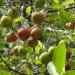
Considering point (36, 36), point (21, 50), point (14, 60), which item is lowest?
point (14, 60)

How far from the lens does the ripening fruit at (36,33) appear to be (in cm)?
144

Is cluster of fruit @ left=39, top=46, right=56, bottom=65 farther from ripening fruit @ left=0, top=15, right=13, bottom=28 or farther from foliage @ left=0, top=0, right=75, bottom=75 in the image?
ripening fruit @ left=0, top=15, right=13, bottom=28

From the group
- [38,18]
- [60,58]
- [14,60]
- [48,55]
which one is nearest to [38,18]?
[38,18]

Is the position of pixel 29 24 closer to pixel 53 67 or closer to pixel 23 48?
pixel 23 48

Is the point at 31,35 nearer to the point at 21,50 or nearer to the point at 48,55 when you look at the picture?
the point at 48,55

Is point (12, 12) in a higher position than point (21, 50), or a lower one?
higher

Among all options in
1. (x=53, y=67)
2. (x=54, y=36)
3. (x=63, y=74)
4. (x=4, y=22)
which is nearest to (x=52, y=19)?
(x=54, y=36)

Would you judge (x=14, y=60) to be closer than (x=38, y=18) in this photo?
No

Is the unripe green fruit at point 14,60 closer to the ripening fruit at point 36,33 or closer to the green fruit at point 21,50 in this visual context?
the green fruit at point 21,50

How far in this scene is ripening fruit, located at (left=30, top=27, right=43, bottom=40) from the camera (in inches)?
56.6

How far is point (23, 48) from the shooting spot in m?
1.73

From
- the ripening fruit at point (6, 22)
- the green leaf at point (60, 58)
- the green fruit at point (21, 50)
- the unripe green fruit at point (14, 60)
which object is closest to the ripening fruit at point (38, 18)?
the ripening fruit at point (6, 22)

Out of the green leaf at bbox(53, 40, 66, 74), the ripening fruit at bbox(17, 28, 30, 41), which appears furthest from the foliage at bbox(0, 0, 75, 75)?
the green leaf at bbox(53, 40, 66, 74)

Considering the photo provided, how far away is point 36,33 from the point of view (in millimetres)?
1421
